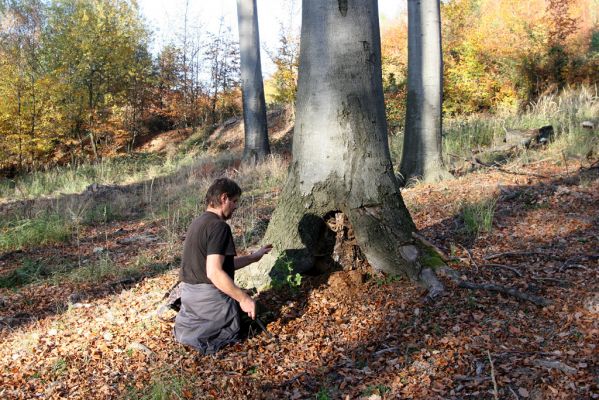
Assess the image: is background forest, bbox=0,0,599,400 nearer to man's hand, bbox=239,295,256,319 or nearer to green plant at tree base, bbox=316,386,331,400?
green plant at tree base, bbox=316,386,331,400

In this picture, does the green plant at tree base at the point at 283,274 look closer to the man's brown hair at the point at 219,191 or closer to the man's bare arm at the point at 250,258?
the man's bare arm at the point at 250,258

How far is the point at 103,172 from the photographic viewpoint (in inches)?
535

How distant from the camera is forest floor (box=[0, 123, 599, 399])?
9.54 feet

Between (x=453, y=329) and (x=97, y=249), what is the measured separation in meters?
4.73

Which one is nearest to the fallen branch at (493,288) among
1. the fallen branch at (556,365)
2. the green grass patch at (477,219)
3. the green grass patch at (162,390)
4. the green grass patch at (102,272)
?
the fallen branch at (556,365)

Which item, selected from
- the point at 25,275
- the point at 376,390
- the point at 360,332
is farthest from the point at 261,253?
the point at 25,275

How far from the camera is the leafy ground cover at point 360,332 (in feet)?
9.57

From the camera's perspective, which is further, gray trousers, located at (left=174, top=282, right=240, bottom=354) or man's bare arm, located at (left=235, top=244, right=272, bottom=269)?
man's bare arm, located at (left=235, top=244, right=272, bottom=269)

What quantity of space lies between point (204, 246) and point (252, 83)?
34.5ft

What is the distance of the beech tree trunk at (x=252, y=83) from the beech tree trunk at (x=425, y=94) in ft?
19.1

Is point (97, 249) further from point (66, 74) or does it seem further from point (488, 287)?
point (66, 74)

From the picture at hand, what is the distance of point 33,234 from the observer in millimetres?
6902

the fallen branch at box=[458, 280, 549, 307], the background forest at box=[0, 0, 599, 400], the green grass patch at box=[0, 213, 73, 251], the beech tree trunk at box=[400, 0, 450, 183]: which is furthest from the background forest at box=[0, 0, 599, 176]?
the fallen branch at box=[458, 280, 549, 307]

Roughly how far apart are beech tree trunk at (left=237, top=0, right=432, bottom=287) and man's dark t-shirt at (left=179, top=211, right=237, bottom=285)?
2.56 feet
